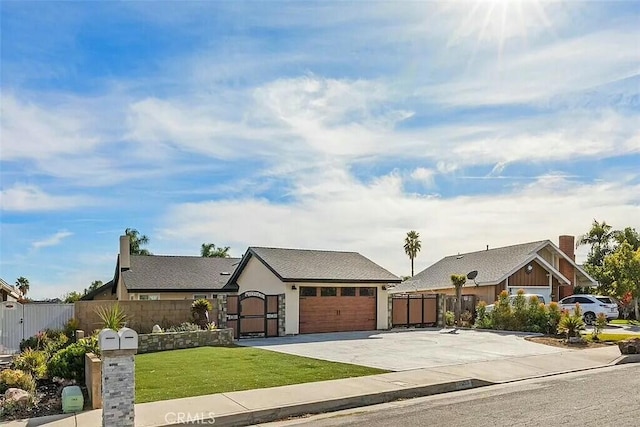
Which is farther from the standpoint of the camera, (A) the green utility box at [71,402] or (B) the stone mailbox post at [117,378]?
(A) the green utility box at [71,402]

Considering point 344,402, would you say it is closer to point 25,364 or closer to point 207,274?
point 25,364

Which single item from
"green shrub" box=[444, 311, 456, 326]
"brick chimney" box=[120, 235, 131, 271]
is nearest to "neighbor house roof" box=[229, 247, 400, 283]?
"green shrub" box=[444, 311, 456, 326]

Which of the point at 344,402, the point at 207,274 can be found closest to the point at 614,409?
the point at 344,402

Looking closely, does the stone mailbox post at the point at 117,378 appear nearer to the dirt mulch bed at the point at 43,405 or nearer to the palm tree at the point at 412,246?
the dirt mulch bed at the point at 43,405

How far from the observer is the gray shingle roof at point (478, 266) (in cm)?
3434

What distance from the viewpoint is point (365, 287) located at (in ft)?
90.9

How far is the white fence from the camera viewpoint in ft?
65.1

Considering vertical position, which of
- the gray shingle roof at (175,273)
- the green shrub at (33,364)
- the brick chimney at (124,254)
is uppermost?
the brick chimney at (124,254)

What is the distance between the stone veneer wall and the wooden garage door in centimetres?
586

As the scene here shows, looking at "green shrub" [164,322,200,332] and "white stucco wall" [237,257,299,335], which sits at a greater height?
"white stucco wall" [237,257,299,335]

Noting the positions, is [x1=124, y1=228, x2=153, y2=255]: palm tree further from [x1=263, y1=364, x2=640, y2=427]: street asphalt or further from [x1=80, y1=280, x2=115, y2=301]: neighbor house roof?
[x1=263, y1=364, x2=640, y2=427]: street asphalt

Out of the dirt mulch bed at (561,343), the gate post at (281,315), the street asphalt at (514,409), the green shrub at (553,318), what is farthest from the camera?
the gate post at (281,315)

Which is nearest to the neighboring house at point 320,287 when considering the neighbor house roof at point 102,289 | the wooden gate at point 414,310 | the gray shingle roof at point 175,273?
the wooden gate at point 414,310

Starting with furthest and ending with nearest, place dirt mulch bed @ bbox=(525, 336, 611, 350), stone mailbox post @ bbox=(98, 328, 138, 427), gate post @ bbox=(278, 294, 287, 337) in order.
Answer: gate post @ bbox=(278, 294, 287, 337) < dirt mulch bed @ bbox=(525, 336, 611, 350) < stone mailbox post @ bbox=(98, 328, 138, 427)
